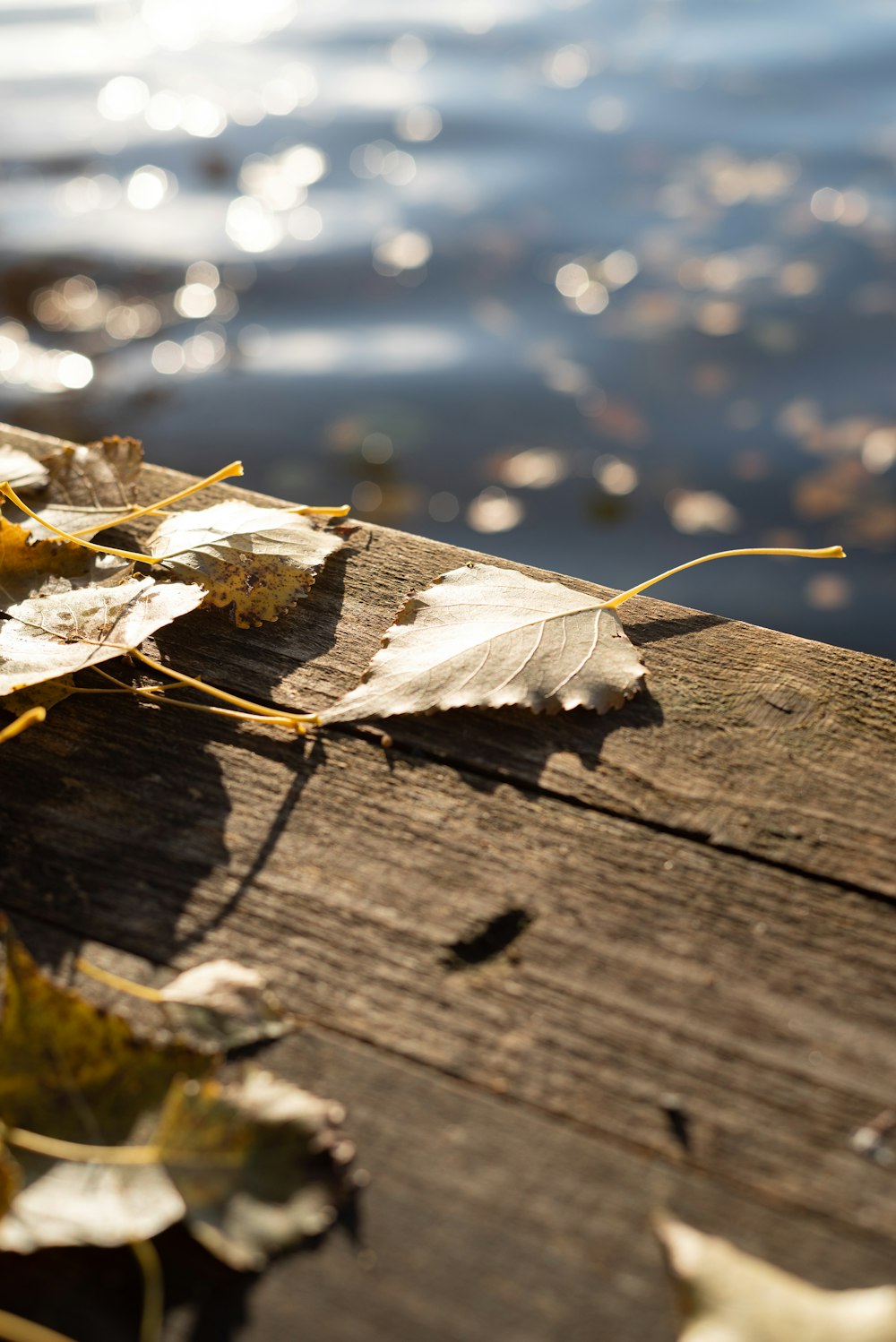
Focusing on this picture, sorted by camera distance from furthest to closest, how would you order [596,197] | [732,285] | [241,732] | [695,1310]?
[596,197] < [732,285] < [241,732] < [695,1310]

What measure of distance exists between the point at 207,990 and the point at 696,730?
503 mm

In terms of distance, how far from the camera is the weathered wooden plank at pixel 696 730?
0.98 metres

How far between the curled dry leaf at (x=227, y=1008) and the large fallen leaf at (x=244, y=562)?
0.44 m

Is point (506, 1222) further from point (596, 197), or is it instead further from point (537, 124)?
point (537, 124)

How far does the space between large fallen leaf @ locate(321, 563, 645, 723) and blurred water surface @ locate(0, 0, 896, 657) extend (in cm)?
193

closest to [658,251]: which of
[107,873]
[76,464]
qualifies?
[76,464]

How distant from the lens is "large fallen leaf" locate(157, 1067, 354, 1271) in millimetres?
705

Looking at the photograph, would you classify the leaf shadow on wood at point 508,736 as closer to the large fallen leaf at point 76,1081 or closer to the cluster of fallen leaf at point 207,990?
the cluster of fallen leaf at point 207,990

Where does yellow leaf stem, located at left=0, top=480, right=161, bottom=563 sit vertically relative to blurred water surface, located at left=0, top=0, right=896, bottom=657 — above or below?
below

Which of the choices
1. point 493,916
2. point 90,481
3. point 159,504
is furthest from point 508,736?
point 90,481

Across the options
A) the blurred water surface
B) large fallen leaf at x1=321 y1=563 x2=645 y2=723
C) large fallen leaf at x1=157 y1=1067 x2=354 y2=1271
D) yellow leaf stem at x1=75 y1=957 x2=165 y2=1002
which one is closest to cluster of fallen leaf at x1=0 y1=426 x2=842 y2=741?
large fallen leaf at x1=321 y1=563 x2=645 y2=723

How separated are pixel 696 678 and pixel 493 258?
364 centimetres

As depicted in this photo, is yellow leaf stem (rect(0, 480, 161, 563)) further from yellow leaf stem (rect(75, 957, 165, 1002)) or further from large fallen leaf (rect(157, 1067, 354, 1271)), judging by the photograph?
large fallen leaf (rect(157, 1067, 354, 1271))

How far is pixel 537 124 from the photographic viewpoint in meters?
5.27
